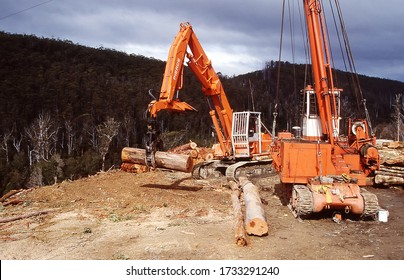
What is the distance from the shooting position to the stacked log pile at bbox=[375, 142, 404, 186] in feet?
52.1

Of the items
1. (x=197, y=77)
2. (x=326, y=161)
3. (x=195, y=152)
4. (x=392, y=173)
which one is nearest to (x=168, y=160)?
(x=326, y=161)

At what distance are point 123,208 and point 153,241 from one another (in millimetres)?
3265

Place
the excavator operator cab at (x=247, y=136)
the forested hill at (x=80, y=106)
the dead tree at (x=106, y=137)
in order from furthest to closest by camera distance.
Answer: the forested hill at (x=80, y=106), the dead tree at (x=106, y=137), the excavator operator cab at (x=247, y=136)

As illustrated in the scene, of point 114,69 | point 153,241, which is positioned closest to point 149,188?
point 153,241

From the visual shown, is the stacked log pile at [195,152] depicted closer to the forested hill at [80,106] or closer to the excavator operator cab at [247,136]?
the excavator operator cab at [247,136]

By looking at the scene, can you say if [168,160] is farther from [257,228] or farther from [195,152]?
[195,152]

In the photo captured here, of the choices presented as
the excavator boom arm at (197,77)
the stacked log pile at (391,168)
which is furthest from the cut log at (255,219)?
the stacked log pile at (391,168)

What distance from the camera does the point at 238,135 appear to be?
51.4 feet

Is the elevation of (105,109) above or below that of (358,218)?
above

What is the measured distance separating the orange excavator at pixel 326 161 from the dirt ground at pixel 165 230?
0.53m

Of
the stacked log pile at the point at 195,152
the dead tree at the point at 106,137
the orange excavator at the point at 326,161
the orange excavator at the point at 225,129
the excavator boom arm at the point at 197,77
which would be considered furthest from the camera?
the dead tree at the point at 106,137

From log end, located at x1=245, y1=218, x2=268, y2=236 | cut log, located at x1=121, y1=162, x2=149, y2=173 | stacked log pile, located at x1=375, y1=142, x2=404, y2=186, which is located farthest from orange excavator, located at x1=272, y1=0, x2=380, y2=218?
cut log, located at x1=121, y1=162, x2=149, y2=173

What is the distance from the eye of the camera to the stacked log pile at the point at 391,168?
52.1 ft
